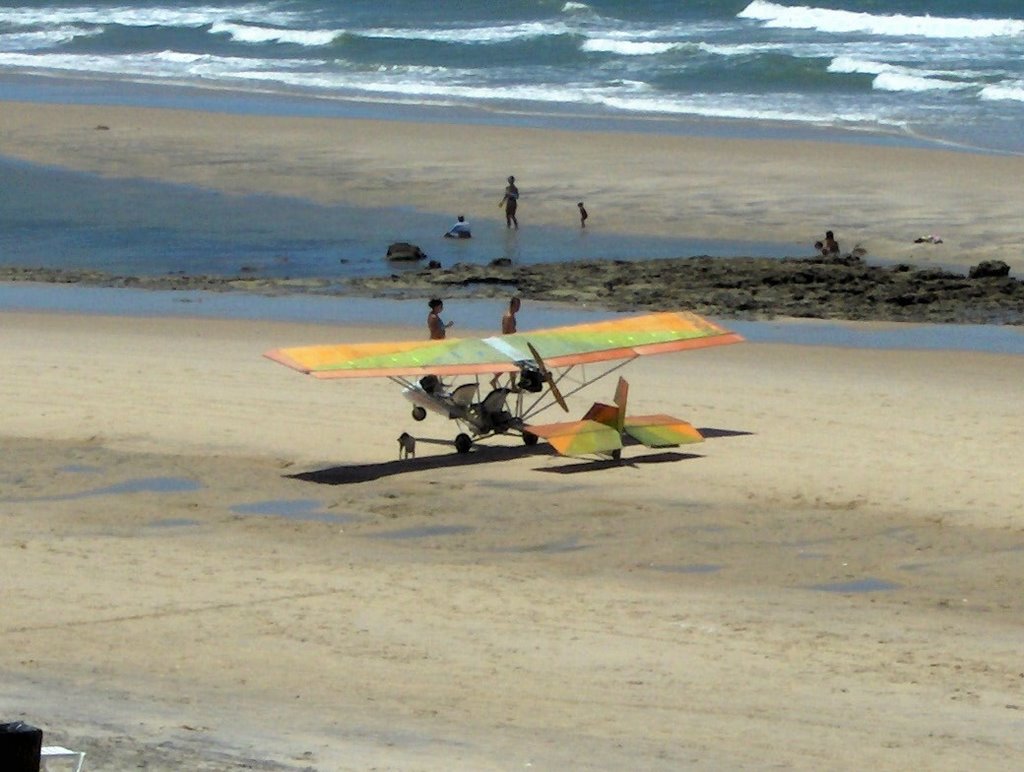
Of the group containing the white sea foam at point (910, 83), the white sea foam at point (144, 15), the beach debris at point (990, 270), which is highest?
the white sea foam at point (144, 15)

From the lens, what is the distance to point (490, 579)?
12.4 meters

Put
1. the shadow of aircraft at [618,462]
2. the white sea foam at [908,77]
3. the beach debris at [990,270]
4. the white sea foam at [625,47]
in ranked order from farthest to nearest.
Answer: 1. the white sea foam at [625,47]
2. the white sea foam at [908,77]
3. the beach debris at [990,270]
4. the shadow of aircraft at [618,462]

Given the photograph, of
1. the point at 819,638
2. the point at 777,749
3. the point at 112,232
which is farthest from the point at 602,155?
the point at 777,749

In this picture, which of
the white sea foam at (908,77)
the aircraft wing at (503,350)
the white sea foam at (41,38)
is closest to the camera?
the aircraft wing at (503,350)

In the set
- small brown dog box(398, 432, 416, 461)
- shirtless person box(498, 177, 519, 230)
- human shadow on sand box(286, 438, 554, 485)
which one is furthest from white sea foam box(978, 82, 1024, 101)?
small brown dog box(398, 432, 416, 461)

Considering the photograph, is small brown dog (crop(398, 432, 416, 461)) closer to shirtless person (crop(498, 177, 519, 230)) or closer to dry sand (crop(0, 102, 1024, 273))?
dry sand (crop(0, 102, 1024, 273))

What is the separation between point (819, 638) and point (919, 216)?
17.5 meters

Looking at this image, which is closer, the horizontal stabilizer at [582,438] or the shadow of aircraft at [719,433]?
the horizontal stabilizer at [582,438]

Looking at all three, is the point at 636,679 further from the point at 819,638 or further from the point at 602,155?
the point at 602,155

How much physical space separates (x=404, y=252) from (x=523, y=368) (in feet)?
33.5

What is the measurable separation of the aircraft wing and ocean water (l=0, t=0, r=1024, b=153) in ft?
62.6

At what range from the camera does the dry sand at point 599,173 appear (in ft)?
89.6

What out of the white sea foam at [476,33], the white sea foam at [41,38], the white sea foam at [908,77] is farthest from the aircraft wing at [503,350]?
the white sea foam at [41,38]

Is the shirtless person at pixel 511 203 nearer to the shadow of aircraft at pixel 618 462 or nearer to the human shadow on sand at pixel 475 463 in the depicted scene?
the human shadow on sand at pixel 475 463
